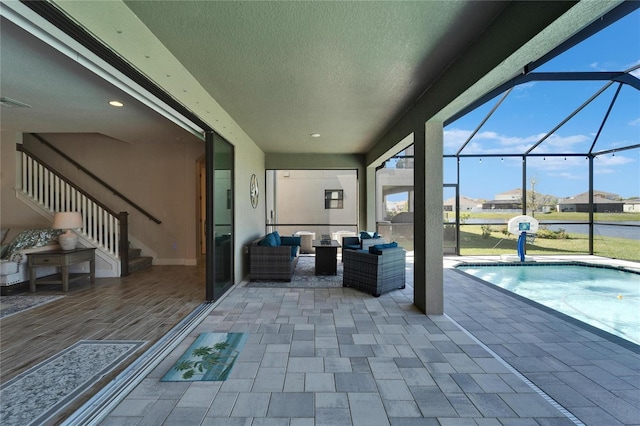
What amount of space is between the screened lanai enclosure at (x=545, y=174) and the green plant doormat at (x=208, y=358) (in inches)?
216

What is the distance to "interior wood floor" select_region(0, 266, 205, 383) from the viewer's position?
256 centimetres

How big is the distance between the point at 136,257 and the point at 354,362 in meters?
5.67

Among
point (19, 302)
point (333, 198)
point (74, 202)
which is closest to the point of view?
point (19, 302)

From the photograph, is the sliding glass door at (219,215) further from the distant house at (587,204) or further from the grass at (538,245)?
the distant house at (587,204)

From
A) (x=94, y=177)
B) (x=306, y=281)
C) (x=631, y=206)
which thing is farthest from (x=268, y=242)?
(x=631, y=206)

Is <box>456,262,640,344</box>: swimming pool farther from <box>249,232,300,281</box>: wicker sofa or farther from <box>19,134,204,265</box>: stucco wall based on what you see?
<box>19,134,204,265</box>: stucco wall

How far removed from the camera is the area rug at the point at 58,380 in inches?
69.8

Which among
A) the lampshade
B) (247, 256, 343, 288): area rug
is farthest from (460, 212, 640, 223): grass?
the lampshade

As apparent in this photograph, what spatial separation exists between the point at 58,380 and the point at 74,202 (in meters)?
4.35

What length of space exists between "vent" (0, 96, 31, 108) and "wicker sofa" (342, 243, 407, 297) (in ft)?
16.1

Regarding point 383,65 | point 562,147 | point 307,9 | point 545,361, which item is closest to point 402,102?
point 383,65

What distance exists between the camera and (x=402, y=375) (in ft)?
7.06

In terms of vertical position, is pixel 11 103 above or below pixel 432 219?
above

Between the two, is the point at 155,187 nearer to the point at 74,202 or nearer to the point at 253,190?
the point at 74,202
